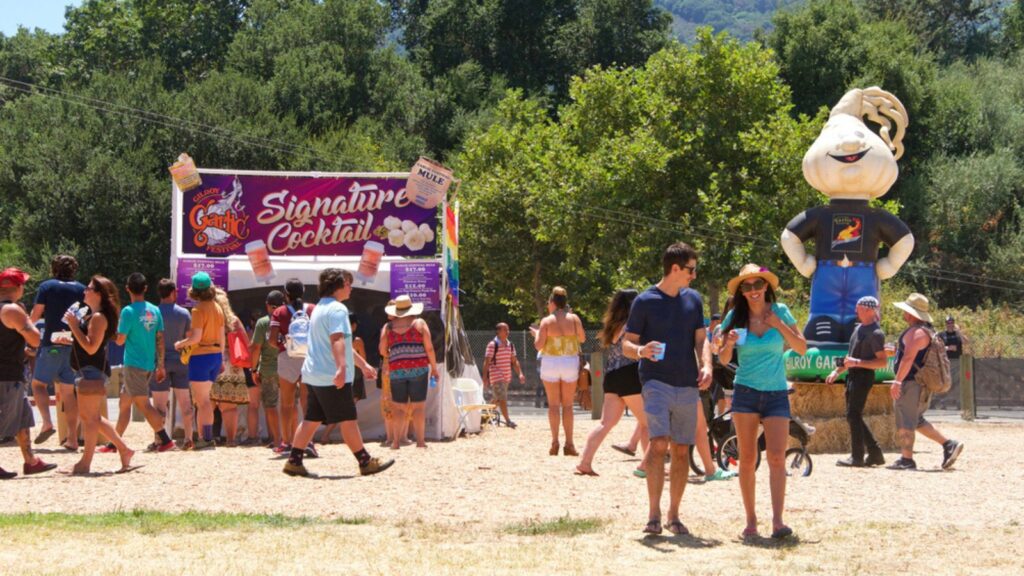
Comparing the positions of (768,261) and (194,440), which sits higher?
(768,261)

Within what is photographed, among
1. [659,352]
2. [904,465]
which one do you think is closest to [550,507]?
[659,352]

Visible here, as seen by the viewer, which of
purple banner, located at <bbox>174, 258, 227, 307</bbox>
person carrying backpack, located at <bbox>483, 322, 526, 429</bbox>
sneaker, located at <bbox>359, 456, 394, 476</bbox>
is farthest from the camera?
person carrying backpack, located at <bbox>483, 322, 526, 429</bbox>

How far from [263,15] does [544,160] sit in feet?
89.0

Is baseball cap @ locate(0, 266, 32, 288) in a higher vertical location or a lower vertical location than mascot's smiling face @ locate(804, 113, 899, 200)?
lower

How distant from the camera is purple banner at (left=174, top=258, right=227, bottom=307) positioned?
15344 millimetres

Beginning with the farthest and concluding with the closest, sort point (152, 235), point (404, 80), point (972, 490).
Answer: point (404, 80)
point (152, 235)
point (972, 490)

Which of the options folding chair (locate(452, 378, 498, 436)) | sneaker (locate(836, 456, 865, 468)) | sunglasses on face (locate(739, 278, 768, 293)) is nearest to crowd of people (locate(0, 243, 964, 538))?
sunglasses on face (locate(739, 278, 768, 293))

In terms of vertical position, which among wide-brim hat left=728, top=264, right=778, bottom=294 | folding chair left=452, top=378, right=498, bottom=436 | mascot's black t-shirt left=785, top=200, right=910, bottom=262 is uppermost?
mascot's black t-shirt left=785, top=200, right=910, bottom=262

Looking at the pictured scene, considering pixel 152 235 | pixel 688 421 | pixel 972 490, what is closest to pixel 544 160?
pixel 152 235

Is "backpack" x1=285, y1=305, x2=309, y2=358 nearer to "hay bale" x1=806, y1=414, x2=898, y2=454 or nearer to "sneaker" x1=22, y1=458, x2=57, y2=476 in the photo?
"sneaker" x1=22, y1=458, x2=57, y2=476

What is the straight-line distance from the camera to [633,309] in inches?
311

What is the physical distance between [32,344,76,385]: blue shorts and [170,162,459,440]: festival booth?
2798 millimetres

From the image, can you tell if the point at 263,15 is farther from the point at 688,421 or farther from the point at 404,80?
the point at 688,421

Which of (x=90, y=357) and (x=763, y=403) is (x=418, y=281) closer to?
(x=90, y=357)
